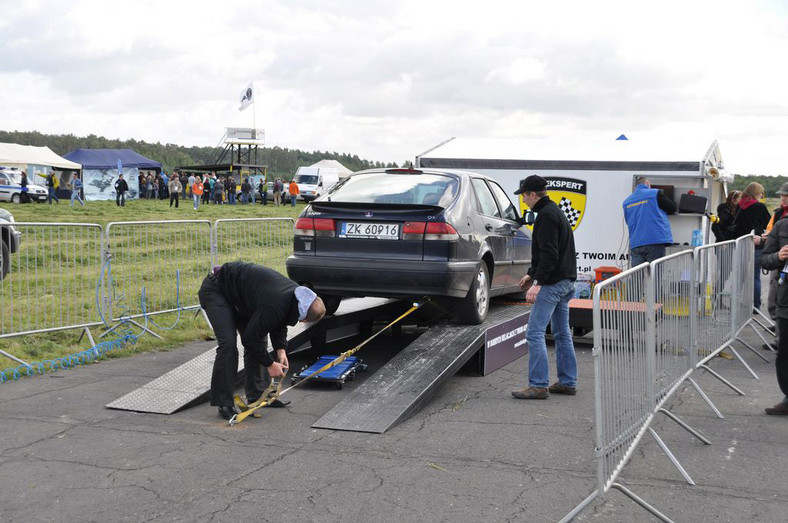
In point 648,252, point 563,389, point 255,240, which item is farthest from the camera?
point 255,240

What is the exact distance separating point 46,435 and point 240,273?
179cm

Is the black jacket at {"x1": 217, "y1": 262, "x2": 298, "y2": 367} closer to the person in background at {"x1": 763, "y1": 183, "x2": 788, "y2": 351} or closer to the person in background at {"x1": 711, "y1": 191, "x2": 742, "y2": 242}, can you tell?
the person in background at {"x1": 763, "y1": 183, "x2": 788, "y2": 351}

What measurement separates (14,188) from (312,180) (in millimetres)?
16367

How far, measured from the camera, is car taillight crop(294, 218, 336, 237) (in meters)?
7.93

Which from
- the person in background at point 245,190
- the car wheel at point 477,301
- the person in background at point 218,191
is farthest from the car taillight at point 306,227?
the person in background at point 245,190

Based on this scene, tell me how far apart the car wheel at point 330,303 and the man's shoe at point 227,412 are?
2.34 meters

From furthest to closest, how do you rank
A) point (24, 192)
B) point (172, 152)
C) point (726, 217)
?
point (172, 152)
point (24, 192)
point (726, 217)

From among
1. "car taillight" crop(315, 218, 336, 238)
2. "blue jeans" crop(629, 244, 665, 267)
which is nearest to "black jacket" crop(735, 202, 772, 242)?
"blue jeans" crop(629, 244, 665, 267)

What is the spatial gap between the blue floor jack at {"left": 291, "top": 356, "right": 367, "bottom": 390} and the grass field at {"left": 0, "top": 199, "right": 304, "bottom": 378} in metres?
2.51

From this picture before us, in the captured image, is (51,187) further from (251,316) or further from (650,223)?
(251,316)

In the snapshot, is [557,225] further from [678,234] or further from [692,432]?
[678,234]

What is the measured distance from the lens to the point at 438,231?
7.60 m

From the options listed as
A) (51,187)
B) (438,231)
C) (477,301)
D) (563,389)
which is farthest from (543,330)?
(51,187)

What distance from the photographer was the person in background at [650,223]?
10.8m
